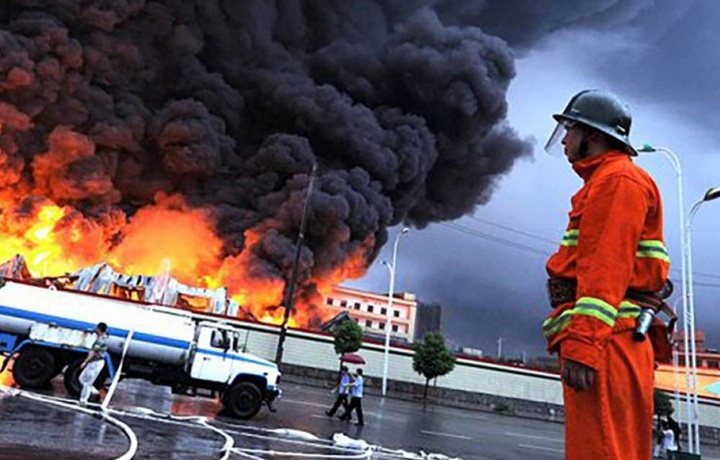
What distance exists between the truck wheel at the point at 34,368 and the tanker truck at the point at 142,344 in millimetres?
26

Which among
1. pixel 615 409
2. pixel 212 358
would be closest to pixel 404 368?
pixel 212 358

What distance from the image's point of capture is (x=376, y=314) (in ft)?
251

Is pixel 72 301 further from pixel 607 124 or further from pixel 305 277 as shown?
pixel 305 277

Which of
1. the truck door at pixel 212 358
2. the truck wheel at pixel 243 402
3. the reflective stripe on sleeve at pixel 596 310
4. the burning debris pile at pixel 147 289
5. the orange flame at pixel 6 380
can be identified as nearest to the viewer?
the reflective stripe on sleeve at pixel 596 310

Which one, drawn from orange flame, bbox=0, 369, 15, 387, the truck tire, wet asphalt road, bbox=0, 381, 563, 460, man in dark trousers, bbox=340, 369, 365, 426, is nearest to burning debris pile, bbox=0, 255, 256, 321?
wet asphalt road, bbox=0, 381, 563, 460

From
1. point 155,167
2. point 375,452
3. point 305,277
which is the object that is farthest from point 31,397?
point 155,167

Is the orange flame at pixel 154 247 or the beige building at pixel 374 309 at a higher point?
the beige building at pixel 374 309

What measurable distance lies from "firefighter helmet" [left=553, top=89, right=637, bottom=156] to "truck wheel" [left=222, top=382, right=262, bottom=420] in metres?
9.16

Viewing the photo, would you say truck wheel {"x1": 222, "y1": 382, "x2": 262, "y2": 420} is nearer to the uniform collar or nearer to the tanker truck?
the tanker truck

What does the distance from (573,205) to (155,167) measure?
42042mm

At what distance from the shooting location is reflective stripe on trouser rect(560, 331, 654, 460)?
2047 millimetres

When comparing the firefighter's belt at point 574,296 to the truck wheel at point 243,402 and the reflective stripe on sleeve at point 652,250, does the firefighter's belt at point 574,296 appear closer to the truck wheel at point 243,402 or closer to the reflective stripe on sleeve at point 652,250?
the reflective stripe on sleeve at point 652,250

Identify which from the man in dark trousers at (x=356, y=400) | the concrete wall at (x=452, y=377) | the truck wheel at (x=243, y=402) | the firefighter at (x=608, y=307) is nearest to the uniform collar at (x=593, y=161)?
the firefighter at (x=608, y=307)

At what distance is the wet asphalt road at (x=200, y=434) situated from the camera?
5.16m
